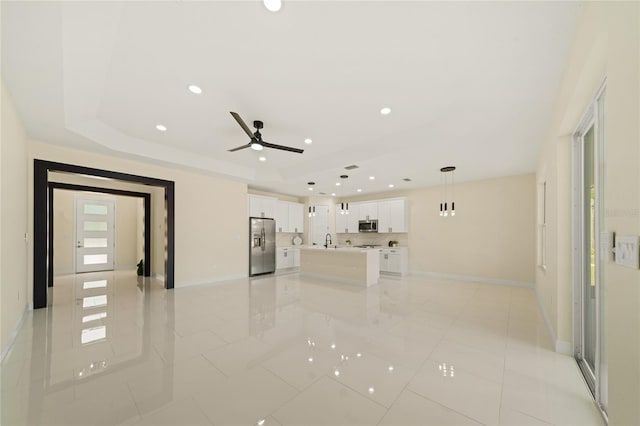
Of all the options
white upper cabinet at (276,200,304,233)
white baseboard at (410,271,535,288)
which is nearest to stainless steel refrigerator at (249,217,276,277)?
white upper cabinet at (276,200,304,233)

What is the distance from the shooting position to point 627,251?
109 cm

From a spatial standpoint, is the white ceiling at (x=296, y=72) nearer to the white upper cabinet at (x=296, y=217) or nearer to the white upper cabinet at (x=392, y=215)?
the white upper cabinet at (x=392, y=215)

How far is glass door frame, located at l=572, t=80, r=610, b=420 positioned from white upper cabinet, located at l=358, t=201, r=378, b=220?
5.97 m

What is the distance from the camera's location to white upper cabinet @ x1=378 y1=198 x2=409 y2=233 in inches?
314

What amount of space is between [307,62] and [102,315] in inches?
185

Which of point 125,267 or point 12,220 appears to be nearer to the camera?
point 12,220

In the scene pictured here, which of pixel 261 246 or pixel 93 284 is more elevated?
pixel 261 246

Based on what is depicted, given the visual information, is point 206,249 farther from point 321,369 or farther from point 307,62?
point 307,62

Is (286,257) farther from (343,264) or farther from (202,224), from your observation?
(202,224)

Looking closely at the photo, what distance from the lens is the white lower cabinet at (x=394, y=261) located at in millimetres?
7711

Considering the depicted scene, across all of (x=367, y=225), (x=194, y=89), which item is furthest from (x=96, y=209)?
(x=367, y=225)

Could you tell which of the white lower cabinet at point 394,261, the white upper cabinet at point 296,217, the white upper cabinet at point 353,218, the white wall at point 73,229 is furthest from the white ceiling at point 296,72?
the white wall at point 73,229

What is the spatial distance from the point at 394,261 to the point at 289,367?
19.7 ft

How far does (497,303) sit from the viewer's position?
464cm
